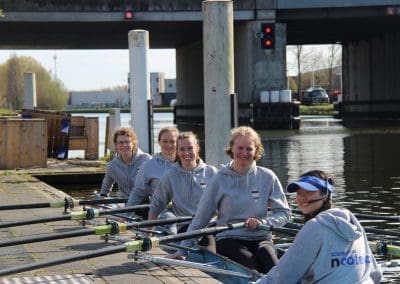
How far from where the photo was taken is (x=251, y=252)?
20.4 ft

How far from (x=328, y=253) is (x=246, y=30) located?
34.3m

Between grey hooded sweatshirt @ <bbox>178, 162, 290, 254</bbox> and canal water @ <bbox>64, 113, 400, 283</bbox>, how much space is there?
2110 mm

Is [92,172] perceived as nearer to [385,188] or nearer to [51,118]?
[51,118]

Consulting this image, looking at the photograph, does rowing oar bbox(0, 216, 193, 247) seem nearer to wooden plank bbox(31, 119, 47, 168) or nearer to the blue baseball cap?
the blue baseball cap

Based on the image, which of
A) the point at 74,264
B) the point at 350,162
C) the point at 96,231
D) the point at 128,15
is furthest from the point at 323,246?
the point at 128,15

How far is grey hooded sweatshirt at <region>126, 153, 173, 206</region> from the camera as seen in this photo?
837cm

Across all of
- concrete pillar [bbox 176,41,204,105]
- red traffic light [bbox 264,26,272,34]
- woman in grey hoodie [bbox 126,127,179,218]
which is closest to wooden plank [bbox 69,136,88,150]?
woman in grey hoodie [bbox 126,127,179,218]

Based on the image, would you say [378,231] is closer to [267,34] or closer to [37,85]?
[267,34]

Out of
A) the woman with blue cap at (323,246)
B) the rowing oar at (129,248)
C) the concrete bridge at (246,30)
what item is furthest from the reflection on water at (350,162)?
the woman with blue cap at (323,246)

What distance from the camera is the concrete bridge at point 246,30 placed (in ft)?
118

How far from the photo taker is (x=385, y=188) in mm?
15062

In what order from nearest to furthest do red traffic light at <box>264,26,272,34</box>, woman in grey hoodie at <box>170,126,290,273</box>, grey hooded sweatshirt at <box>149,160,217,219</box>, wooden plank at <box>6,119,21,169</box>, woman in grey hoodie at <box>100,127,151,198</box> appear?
1. woman in grey hoodie at <box>170,126,290,273</box>
2. grey hooded sweatshirt at <box>149,160,217,219</box>
3. woman in grey hoodie at <box>100,127,151,198</box>
4. wooden plank at <box>6,119,21,169</box>
5. red traffic light at <box>264,26,272,34</box>

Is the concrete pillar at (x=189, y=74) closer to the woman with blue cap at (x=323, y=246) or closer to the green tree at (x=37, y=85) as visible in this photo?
the green tree at (x=37, y=85)

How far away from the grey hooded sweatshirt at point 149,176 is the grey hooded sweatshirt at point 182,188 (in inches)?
29.7
